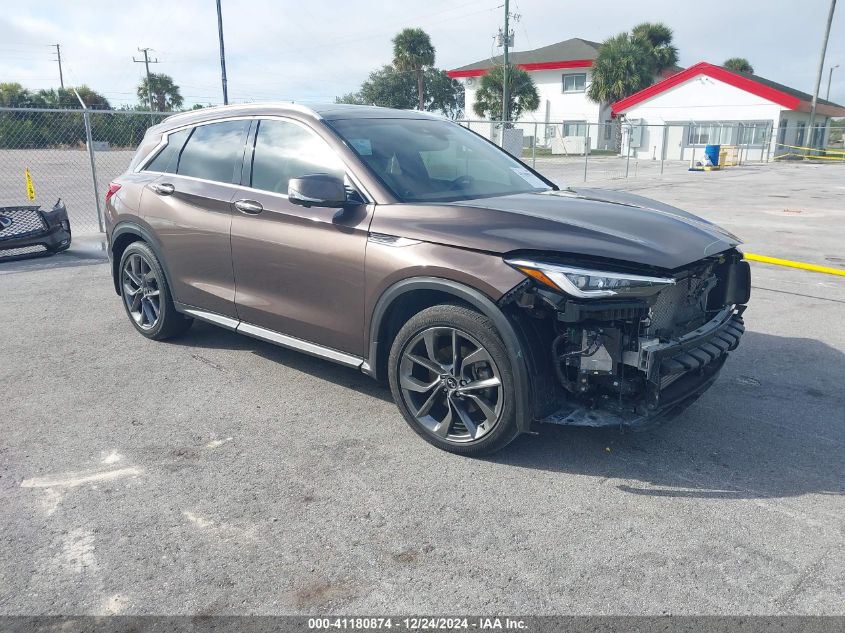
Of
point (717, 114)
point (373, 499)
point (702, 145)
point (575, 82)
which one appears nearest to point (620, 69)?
point (575, 82)

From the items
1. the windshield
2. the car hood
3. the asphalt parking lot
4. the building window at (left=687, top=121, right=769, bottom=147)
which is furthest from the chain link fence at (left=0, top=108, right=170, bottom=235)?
the building window at (left=687, top=121, right=769, bottom=147)

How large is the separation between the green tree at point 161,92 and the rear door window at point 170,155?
200ft

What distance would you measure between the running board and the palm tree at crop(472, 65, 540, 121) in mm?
48847

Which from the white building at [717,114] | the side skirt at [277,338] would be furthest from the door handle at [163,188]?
the white building at [717,114]

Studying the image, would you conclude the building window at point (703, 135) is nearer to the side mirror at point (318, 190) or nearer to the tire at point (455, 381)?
the side mirror at point (318, 190)

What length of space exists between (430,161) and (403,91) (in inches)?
2672

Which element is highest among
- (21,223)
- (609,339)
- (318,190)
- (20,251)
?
(318,190)

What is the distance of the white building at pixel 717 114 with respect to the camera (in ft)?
140

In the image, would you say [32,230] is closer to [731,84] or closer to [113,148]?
[113,148]

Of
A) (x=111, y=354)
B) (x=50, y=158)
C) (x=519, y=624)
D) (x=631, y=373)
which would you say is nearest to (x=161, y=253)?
(x=111, y=354)

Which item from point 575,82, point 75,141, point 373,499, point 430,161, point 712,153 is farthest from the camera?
point 575,82

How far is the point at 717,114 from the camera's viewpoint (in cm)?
4534

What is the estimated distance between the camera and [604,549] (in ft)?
9.53

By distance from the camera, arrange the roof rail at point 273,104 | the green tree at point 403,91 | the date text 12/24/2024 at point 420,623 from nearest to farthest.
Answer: the date text 12/24/2024 at point 420,623 → the roof rail at point 273,104 → the green tree at point 403,91
